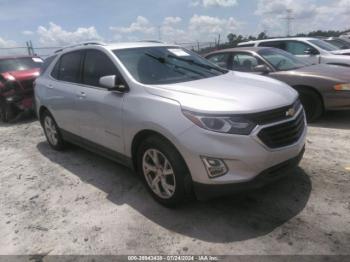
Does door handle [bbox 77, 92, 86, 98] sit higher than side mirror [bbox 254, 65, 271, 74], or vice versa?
door handle [bbox 77, 92, 86, 98]

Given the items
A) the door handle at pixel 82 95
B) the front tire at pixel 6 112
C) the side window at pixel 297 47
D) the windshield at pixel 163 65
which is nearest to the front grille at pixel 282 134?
the windshield at pixel 163 65

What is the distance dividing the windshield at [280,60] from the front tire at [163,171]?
4191 mm

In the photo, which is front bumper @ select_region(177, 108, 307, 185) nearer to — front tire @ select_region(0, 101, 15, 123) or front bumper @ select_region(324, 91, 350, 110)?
front bumper @ select_region(324, 91, 350, 110)

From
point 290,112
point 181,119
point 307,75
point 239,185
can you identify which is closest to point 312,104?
point 307,75

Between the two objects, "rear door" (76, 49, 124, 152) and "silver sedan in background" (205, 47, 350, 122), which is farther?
"silver sedan in background" (205, 47, 350, 122)

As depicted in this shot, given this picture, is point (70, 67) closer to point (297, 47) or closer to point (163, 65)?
point (163, 65)

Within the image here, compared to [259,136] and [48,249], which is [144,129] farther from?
[48,249]

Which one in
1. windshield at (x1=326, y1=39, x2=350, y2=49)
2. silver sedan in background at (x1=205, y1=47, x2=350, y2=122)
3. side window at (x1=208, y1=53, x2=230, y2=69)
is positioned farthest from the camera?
windshield at (x1=326, y1=39, x2=350, y2=49)

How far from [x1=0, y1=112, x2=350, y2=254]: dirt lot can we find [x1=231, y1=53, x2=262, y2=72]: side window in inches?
105

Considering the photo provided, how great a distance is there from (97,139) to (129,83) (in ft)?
3.41

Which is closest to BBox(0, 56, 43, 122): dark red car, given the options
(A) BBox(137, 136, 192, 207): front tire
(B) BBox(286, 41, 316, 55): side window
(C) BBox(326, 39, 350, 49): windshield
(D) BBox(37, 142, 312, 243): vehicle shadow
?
(D) BBox(37, 142, 312, 243): vehicle shadow

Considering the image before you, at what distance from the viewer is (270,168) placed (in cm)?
300

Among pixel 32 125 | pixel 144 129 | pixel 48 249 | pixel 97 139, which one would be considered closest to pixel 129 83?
pixel 144 129

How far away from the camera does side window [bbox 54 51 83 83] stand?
15.7 feet
